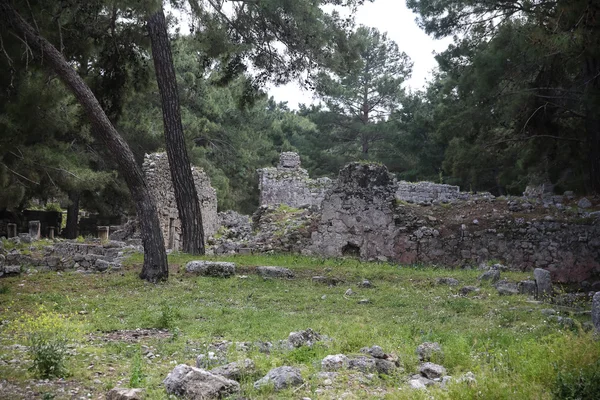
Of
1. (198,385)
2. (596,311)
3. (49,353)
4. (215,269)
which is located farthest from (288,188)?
(198,385)

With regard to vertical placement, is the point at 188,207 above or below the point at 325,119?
below

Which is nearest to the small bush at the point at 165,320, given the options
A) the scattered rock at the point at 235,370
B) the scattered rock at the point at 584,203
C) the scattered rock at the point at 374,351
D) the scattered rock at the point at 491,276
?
the scattered rock at the point at 235,370

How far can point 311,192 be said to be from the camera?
26547 mm

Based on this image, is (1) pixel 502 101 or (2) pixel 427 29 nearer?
(1) pixel 502 101

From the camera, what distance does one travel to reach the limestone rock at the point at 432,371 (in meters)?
5.37

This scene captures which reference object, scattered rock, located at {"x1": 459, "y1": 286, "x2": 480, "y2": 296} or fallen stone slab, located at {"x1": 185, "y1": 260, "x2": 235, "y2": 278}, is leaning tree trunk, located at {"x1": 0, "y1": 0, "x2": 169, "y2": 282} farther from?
scattered rock, located at {"x1": 459, "y1": 286, "x2": 480, "y2": 296}

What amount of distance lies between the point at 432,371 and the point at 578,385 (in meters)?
1.25

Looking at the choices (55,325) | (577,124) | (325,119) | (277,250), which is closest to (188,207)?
(277,250)

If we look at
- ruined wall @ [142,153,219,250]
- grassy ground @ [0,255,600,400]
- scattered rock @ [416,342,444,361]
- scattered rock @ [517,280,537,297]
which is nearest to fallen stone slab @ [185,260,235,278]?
grassy ground @ [0,255,600,400]

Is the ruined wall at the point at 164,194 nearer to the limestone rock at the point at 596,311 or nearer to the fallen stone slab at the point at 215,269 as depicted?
the fallen stone slab at the point at 215,269

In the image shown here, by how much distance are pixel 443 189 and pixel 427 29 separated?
8.36 m

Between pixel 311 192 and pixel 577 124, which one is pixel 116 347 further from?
pixel 311 192

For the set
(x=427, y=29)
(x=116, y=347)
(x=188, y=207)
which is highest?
(x=427, y=29)

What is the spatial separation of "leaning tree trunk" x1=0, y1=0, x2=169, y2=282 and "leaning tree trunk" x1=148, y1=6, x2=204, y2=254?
8.63 ft
